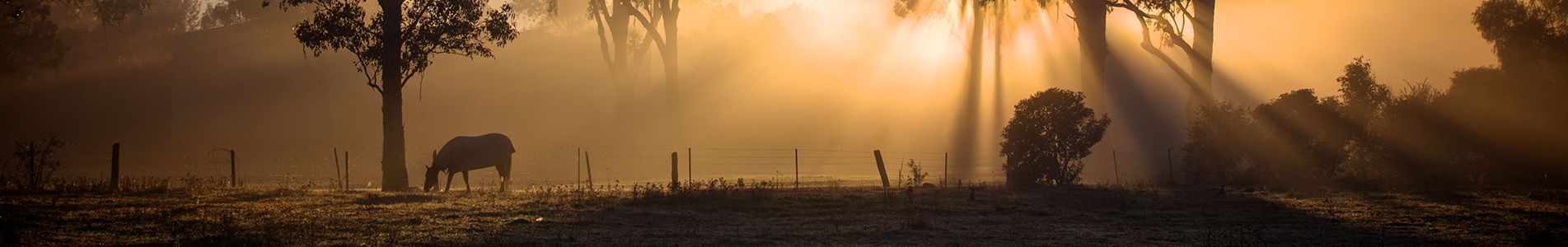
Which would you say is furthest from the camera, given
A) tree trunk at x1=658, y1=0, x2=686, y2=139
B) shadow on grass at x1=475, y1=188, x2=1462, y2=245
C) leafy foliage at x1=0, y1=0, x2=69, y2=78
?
tree trunk at x1=658, y1=0, x2=686, y2=139

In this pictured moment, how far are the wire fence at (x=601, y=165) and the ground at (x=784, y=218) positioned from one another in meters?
14.7

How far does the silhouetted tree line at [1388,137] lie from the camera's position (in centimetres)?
2744

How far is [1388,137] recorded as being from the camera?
1118 inches

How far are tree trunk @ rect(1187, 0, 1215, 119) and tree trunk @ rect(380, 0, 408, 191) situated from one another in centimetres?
1948

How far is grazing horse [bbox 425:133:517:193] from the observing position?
27.0 meters

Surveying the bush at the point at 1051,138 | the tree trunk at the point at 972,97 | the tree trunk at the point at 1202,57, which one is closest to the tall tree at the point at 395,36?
the bush at the point at 1051,138

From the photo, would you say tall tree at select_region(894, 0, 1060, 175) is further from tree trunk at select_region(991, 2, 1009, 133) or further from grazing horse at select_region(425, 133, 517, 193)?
grazing horse at select_region(425, 133, 517, 193)

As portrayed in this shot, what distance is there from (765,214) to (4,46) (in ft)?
120

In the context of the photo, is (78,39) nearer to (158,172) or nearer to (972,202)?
(158,172)

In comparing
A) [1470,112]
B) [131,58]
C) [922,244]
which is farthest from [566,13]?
[922,244]

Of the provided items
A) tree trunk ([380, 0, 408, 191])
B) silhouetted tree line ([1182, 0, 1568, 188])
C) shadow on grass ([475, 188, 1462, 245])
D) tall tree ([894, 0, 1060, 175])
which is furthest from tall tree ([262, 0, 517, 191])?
tall tree ([894, 0, 1060, 175])

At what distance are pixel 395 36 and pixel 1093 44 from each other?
59.0 feet

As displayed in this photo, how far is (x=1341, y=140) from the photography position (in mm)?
→ 27688

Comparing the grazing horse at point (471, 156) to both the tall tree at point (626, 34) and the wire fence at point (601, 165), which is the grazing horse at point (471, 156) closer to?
the wire fence at point (601, 165)
